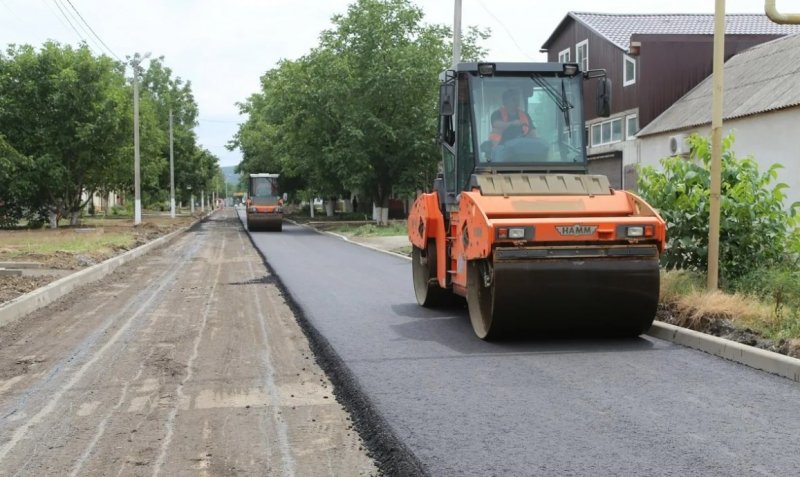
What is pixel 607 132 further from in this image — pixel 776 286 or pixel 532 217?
pixel 532 217

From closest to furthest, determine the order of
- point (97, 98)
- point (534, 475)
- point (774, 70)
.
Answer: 1. point (534, 475)
2. point (774, 70)
3. point (97, 98)

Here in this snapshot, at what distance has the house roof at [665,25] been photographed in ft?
96.9

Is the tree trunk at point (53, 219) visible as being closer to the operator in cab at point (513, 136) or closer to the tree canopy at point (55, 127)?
the tree canopy at point (55, 127)

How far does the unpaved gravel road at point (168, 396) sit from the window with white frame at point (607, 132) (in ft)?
70.1

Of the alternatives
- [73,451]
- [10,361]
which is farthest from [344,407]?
[10,361]

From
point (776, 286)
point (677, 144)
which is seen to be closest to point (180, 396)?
point (776, 286)

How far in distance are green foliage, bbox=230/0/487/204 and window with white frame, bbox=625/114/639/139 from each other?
9.66m

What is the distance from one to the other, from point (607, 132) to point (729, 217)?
2179 cm

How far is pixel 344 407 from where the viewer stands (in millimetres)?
5605

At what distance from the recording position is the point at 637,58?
2778cm

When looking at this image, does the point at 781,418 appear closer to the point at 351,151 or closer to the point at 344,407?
the point at 344,407

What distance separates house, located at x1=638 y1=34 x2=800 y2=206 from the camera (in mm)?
19141

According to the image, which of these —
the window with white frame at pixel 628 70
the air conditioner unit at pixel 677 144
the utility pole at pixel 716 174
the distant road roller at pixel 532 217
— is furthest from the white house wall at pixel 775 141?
the distant road roller at pixel 532 217

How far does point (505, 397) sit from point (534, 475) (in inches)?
64.3
